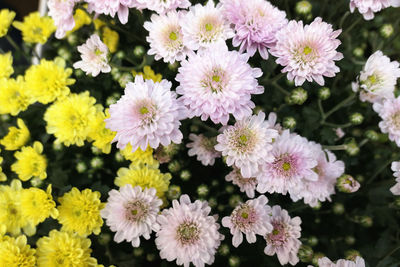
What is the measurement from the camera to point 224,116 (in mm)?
910

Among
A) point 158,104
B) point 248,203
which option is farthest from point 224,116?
point 248,203

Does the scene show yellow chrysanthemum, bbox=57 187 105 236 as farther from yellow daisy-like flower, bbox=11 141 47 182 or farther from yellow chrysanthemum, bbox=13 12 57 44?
yellow chrysanthemum, bbox=13 12 57 44

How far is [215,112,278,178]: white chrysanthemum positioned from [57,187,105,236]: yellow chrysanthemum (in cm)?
48

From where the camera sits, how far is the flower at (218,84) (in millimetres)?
889

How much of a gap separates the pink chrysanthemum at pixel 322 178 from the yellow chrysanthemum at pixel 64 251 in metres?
0.73

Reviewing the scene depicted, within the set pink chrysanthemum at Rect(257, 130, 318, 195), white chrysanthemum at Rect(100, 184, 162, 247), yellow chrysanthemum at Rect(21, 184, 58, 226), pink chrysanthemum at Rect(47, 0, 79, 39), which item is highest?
pink chrysanthemum at Rect(47, 0, 79, 39)

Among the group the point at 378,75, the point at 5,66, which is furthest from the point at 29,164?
the point at 378,75

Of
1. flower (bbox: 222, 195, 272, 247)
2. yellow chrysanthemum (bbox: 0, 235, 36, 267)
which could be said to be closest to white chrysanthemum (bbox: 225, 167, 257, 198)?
flower (bbox: 222, 195, 272, 247)

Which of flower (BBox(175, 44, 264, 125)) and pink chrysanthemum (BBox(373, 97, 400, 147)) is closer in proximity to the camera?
flower (BBox(175, 44, 264, 125))

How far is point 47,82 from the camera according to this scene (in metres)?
1.20

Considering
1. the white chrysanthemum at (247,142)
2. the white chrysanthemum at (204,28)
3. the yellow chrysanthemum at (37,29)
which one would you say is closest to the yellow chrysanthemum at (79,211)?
the white chrysanthemum at (247,142)

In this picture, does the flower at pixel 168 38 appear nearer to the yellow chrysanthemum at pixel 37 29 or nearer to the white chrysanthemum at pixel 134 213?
the white chrysanthemum at pixel 134 213

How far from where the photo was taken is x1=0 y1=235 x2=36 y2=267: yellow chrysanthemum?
1.05 m

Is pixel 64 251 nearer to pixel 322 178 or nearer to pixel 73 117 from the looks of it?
pixel 73 117
